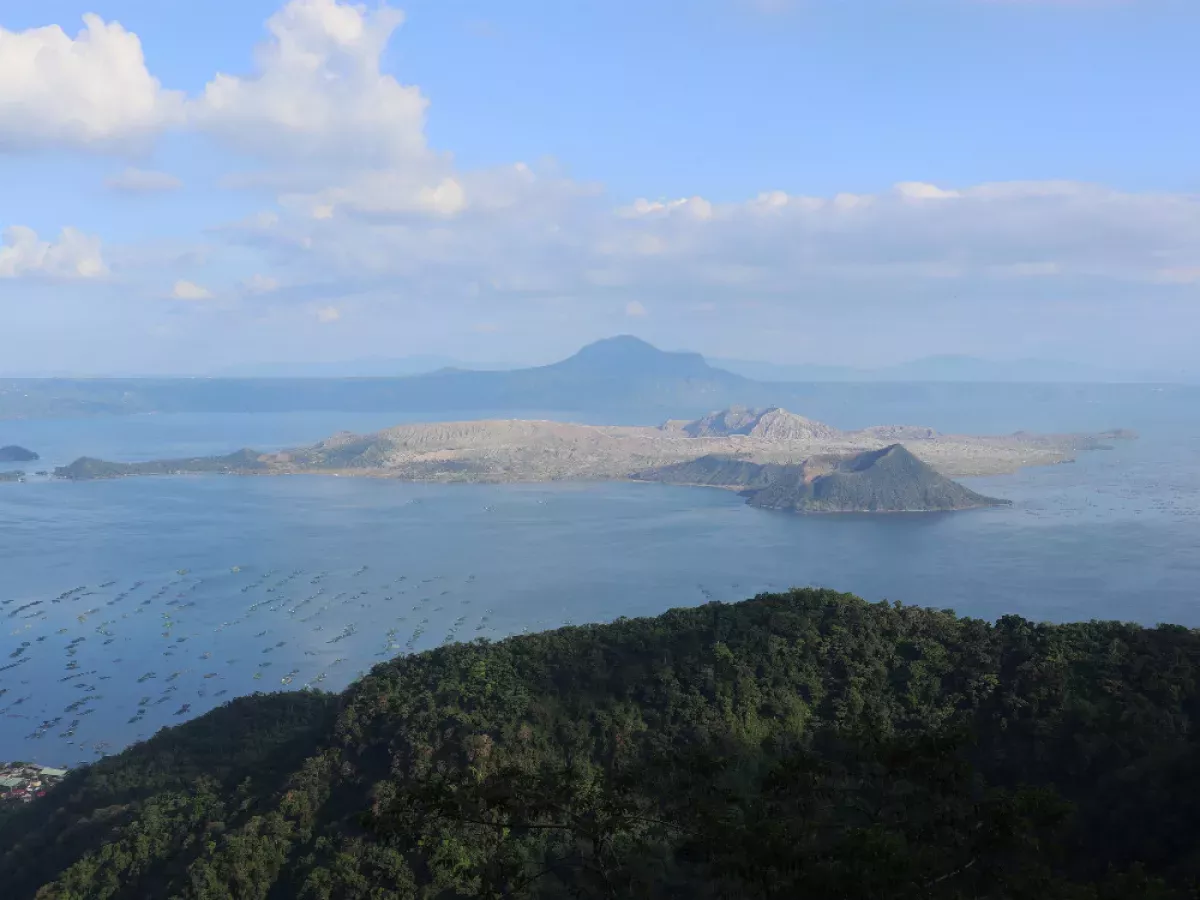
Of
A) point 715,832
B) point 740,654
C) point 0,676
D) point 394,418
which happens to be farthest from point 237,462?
point 715,832

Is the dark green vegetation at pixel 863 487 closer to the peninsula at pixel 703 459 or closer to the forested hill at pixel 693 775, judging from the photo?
the peninsula at pixel 703 459

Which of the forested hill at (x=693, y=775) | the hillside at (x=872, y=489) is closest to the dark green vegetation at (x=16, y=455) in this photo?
the hillside at (x=872, y=489)

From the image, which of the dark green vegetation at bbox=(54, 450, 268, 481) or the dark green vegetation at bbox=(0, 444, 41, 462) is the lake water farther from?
the dark green vegetation at bbox=(0, 444, 41, 462)

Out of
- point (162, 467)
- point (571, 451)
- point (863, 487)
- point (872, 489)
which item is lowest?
point (872, 489)

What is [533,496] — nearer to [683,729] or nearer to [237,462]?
[237,462]

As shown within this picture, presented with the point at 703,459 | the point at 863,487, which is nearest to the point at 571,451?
the point at 703,459

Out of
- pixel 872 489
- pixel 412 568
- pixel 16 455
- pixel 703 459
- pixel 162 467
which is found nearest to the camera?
pixel 412 568

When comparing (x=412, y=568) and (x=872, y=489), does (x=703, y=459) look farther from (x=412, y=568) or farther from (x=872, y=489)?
(x=412, y=568)

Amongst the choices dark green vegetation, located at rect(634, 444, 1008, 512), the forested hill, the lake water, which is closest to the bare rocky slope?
dark green vegetation, located at rect(634, 444, 1008, 512)
